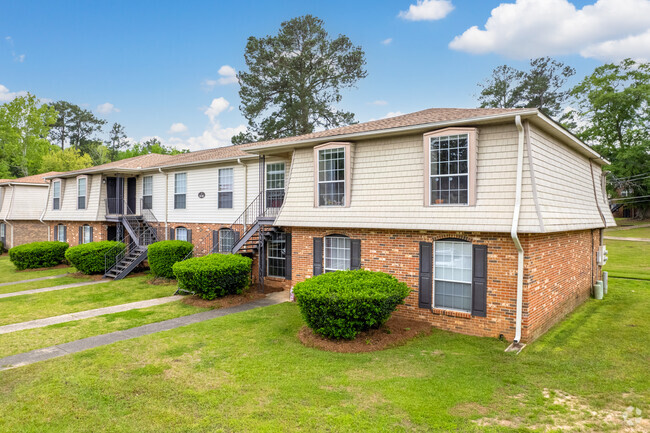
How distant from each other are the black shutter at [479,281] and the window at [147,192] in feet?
53.2

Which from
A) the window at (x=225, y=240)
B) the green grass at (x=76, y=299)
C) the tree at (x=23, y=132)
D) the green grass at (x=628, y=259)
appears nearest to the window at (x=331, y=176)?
the window at (x=225, y=240)

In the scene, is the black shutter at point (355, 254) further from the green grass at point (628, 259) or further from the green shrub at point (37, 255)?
the green shrub at point (37, 255)

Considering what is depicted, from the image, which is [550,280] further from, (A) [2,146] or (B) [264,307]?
(A) [2,146]

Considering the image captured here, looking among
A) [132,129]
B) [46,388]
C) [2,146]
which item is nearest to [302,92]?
[46,388]

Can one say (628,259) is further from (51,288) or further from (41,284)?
(41,284)

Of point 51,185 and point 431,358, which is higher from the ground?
point 51,185

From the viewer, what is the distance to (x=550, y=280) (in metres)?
9.07

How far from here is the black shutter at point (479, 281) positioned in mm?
8266

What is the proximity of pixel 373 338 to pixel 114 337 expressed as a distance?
5.95 m

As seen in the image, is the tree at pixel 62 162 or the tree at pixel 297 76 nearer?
the tree at pixel 297 76

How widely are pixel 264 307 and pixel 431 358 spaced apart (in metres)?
5.76

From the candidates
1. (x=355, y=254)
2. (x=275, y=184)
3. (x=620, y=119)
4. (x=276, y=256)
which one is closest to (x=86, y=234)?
(x=276, y=256)

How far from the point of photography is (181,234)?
17578 mm

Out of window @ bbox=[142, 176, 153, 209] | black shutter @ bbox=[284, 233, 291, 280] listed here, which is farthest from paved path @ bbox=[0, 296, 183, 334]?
window @ bbox=[142, 176, 153, 209]
